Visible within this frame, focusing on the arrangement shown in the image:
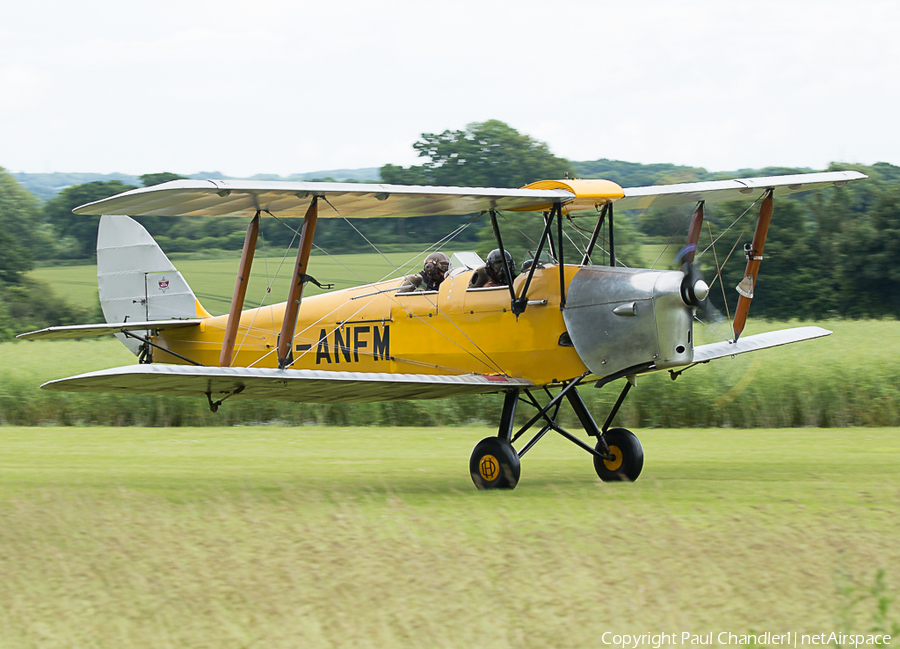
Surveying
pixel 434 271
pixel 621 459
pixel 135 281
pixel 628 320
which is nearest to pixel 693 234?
pixel 628 320

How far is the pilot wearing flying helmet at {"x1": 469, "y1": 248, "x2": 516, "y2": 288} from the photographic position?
10.1m

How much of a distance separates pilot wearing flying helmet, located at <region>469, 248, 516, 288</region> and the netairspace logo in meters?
5.76

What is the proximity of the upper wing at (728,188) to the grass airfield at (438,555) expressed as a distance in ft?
10.9

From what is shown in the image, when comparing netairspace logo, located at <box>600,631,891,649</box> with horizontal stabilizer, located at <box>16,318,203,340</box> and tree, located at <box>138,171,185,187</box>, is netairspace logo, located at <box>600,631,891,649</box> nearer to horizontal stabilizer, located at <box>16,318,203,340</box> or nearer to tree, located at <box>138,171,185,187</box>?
horizontal stabilizer, located at <box>16,318,203,340</box>

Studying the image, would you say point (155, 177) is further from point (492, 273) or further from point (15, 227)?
point (492, 273)

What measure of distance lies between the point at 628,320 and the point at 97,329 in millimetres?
6946

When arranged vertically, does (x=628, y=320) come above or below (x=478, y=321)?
above

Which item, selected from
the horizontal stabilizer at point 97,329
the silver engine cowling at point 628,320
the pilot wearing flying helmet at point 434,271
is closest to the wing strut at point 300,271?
the pilot wearing flying helmet at point 434,271

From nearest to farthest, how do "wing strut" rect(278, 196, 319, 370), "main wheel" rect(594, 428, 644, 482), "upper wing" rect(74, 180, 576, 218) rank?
"upper wing" rect(74, 180, 576, 218), "wing strut" rect(278, 196, 319, 370), "main wheel" rect(594, 428, 644, 482)

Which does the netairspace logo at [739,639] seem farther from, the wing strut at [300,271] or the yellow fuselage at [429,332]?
the wing strut at [300,271]

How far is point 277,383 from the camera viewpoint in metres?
8.89

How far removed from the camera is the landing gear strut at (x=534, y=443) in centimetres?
945

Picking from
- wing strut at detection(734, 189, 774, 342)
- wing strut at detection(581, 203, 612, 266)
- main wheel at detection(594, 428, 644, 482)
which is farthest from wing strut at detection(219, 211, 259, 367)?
wing strut at detection(734, 189, 774, 342)

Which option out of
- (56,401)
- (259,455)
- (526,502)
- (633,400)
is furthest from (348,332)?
(56,401)
